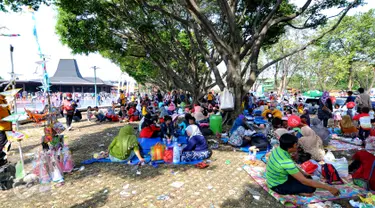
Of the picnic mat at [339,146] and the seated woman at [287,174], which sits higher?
the seated woman at [287,174]

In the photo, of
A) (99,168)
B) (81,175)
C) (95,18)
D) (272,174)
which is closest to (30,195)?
(81,175)

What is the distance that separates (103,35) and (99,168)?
875cm

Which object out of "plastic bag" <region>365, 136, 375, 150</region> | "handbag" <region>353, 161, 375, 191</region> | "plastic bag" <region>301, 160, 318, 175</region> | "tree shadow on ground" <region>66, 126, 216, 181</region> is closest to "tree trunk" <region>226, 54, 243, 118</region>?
"plastic bag" <region>365, 136, 375, 150</region>

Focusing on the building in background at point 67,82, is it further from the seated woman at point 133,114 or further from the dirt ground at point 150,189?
the dirt ground at point 150,189

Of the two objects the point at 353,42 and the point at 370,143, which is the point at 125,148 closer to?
the point at 370,143

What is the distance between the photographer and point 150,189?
4164mm

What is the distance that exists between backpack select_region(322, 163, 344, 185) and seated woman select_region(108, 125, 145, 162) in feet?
13.1

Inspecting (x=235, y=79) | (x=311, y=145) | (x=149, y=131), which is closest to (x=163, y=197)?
(x=149, y=131)

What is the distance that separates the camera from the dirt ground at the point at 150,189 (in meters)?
3.69

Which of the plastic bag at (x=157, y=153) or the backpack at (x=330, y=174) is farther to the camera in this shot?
the plastic bag at (x=157, y=153)

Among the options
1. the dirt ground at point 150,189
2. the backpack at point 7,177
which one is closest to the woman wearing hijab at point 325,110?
the dirt ground at point 150,189

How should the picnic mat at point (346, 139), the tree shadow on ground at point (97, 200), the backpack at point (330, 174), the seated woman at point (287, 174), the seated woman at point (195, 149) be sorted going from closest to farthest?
the seated woman at point (287, 174), the tree shadow on ground at point (97, 200), the backpack at point (330, 174), the seated woman at point (195, 149), the picnic mat at point (346, 139)

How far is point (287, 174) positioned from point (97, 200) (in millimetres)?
3235

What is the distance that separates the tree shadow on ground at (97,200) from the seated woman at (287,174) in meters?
2.90
